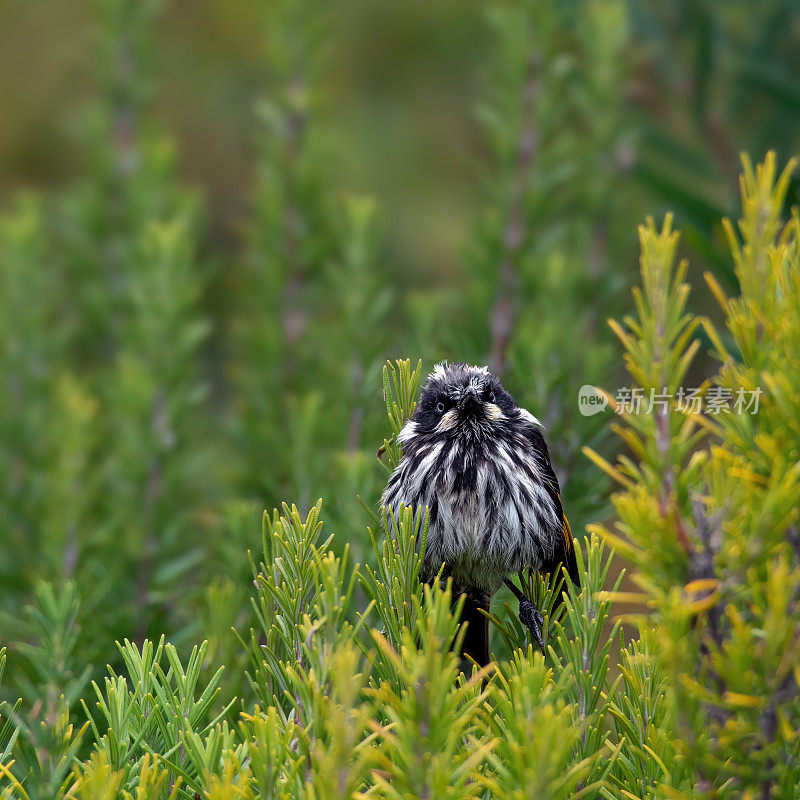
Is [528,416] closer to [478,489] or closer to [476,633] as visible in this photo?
[478,489]

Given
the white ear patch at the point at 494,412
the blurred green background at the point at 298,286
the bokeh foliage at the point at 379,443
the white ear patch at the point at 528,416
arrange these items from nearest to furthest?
the bokeh foliage at the point at 379,443
the white ear patch at the point at 528,416
the white ear patch at the point at 494,412
the blurred green background at the point at 298,286

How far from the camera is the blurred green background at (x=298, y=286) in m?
2.01

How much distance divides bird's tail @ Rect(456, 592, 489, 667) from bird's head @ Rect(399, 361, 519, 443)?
36cm

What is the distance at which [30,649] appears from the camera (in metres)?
1.29

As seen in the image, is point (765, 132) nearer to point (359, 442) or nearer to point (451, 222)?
point (359, 442)

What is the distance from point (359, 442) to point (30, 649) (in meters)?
0.95

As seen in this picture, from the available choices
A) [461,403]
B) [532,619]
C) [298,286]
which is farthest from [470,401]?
[298,286]

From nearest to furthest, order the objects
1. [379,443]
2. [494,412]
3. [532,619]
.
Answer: [532,619] → [379,443] → [494,412]

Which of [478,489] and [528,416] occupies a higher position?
[528,416]

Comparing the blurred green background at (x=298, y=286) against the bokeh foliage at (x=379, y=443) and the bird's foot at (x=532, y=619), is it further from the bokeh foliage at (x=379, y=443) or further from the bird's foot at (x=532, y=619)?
the bird's foot at (x=532, y=619)

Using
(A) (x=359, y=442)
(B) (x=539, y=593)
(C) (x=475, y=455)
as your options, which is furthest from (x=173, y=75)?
(B) (x=539, y=593)

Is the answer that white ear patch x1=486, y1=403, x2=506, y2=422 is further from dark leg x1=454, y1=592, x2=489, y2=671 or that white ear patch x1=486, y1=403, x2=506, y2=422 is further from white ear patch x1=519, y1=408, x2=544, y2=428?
dark leg x1=454, y1=592, x2=489, y2=671

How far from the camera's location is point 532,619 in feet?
3.79

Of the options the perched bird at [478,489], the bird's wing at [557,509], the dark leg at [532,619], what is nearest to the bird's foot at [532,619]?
the dark leg at [532,619]
